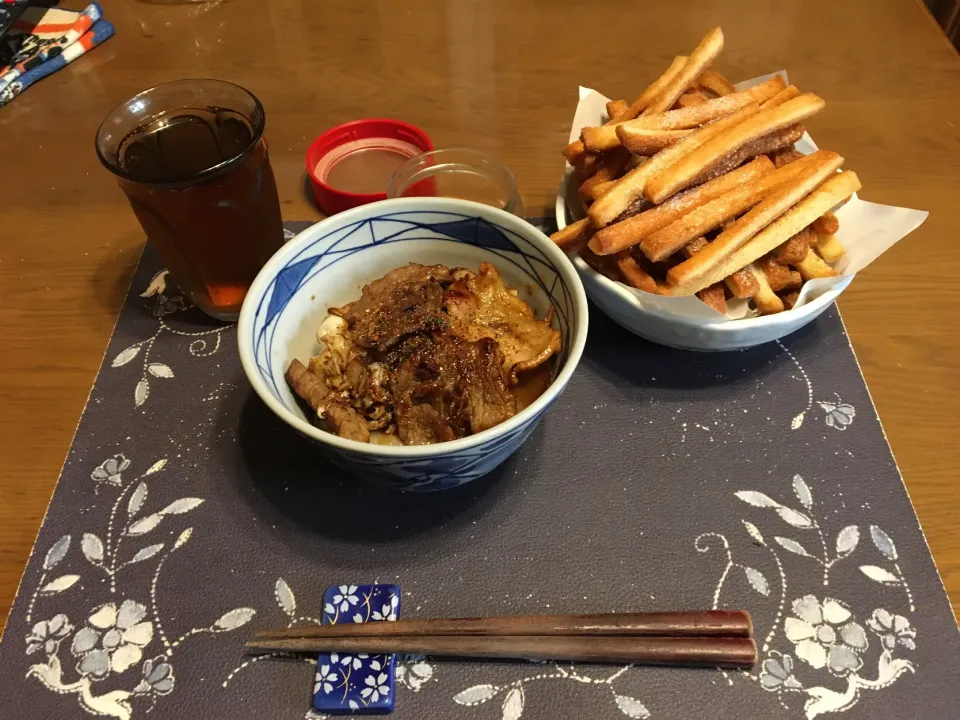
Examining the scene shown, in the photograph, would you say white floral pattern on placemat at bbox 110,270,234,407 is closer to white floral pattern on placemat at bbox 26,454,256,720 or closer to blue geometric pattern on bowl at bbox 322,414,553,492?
white floral pattern on placemat at bbox 26,454,256,720

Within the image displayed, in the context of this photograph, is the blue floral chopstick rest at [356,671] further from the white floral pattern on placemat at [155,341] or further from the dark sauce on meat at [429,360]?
the white floral pattern on placemat at [155,341]

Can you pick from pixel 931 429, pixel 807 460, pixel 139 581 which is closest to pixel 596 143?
pixel 807 460

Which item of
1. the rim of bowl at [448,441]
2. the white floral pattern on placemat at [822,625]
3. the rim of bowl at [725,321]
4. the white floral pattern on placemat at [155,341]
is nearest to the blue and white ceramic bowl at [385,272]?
the rim of bowl at [448,441]

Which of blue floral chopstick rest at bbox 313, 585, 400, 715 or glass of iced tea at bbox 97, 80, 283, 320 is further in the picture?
glass of iced tea at bbox 97, 80, 283, 320

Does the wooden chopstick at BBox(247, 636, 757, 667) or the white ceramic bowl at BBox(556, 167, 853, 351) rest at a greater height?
the white ceramic bowl at BBox(556, 167, 853, 351)

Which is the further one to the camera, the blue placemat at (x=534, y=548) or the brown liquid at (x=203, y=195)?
the brown liquid at (x=203, y=195)

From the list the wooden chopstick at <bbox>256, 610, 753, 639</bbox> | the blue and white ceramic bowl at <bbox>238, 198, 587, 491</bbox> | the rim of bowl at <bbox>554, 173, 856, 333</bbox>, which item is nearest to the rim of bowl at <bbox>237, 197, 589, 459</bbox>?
the blue and white ceramic bowl at <bbox>238, 198, 587, 491</bbox>
